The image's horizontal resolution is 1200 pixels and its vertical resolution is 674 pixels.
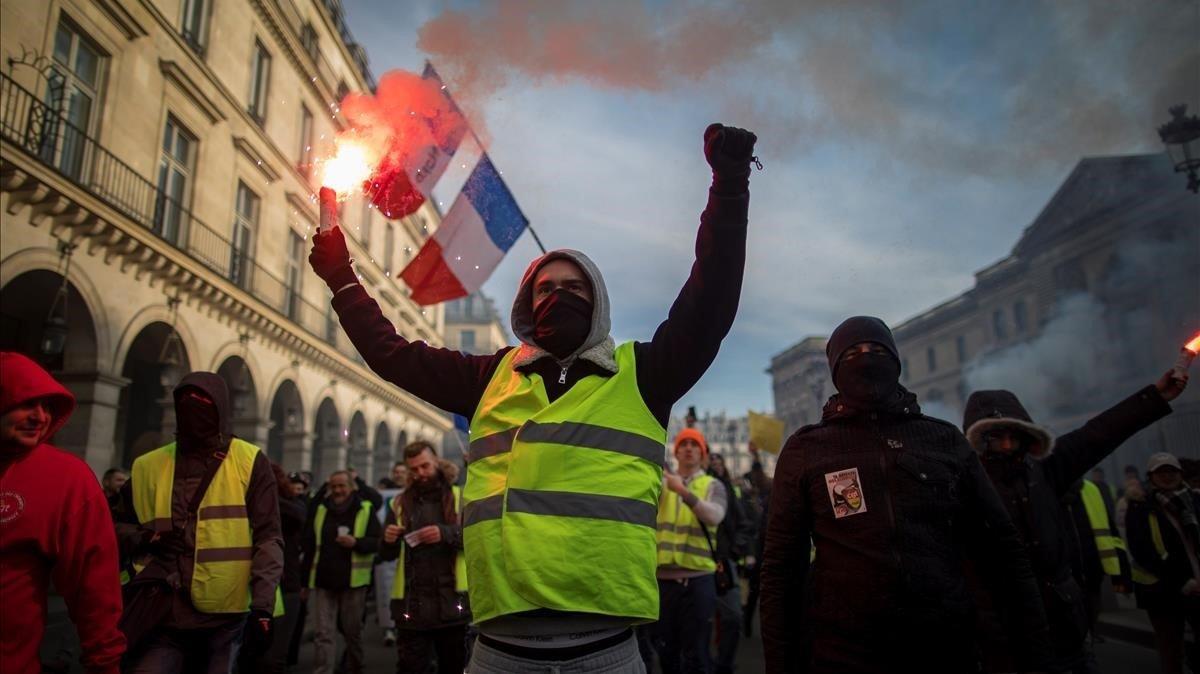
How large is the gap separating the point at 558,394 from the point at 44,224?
12029 millimetres

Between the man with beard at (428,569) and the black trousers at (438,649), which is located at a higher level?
the man with beard at (428,569)

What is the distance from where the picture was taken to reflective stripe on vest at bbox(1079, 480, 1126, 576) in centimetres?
621

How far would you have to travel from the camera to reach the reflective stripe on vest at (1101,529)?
6207 millimetres

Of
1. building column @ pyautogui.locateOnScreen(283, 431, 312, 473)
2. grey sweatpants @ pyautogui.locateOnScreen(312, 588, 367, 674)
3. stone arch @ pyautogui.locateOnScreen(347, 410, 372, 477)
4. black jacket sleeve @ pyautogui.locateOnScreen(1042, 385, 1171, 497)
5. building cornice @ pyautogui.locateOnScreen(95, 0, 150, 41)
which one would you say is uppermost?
building cornice @ pyautogui.locateOnScreen(95, 0, 150, 41)

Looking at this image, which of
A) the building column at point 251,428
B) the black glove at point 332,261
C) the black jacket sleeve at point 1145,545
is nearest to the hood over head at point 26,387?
the black glove at point 332,261

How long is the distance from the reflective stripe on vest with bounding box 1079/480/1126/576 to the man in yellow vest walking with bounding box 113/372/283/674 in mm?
6283

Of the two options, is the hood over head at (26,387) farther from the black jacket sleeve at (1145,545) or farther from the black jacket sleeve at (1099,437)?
the black jacket sleeve at (1145,545)

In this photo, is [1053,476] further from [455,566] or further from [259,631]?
[259,631]

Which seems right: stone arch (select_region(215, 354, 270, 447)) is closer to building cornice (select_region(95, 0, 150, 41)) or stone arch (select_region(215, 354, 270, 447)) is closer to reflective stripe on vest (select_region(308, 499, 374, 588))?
building cornice (select_region(95, 0, 150, 41))

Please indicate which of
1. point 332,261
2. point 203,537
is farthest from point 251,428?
point 332,261

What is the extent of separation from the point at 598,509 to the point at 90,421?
1290 cm

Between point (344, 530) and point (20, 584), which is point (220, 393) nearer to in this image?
point (20, 584)

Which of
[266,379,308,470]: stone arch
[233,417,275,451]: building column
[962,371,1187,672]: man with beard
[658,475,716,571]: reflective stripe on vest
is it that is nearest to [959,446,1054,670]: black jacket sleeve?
[962,371,1187,672]: man with beard

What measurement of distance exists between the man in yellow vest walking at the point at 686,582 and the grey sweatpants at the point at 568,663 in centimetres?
377
